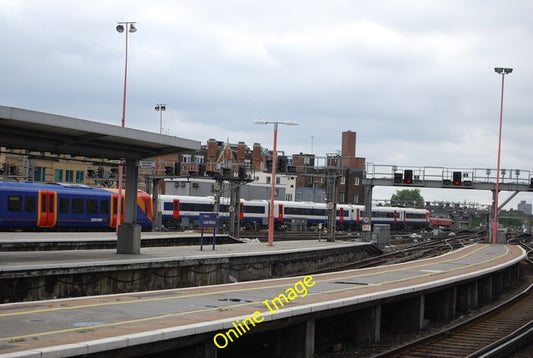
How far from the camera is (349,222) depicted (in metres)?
77.2

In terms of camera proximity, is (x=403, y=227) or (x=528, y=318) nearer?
(x=528, y=318)

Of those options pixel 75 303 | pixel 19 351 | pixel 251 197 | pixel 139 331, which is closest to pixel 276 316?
pixel 139 331

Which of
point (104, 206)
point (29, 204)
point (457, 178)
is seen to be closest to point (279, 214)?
point (457, 178)

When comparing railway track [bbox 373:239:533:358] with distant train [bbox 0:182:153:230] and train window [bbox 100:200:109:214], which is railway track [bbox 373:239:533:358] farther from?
train window [bbox 100:200:109:214]

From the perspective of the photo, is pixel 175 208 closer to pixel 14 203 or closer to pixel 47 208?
pixel 47 208

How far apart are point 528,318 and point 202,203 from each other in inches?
1759

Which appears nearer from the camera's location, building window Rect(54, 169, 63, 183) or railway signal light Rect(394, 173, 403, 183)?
railway signal light Rect(394, 173, 403, 183)

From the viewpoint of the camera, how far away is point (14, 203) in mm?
37500

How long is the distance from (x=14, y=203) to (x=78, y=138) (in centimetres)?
1900

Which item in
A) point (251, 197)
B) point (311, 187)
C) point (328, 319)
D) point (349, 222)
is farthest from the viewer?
point (311, 187)

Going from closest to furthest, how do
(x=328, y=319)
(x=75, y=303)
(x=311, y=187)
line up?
(x=75, y=303) → (x=328, y=319) → (x=311, y=187)

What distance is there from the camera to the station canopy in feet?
57.0

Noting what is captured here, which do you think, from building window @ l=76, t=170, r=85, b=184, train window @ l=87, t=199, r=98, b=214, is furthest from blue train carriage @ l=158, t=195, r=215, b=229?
train window @ l=87, t=199, r=98, b=214

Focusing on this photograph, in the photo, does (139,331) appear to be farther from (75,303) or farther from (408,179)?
(408,179)
